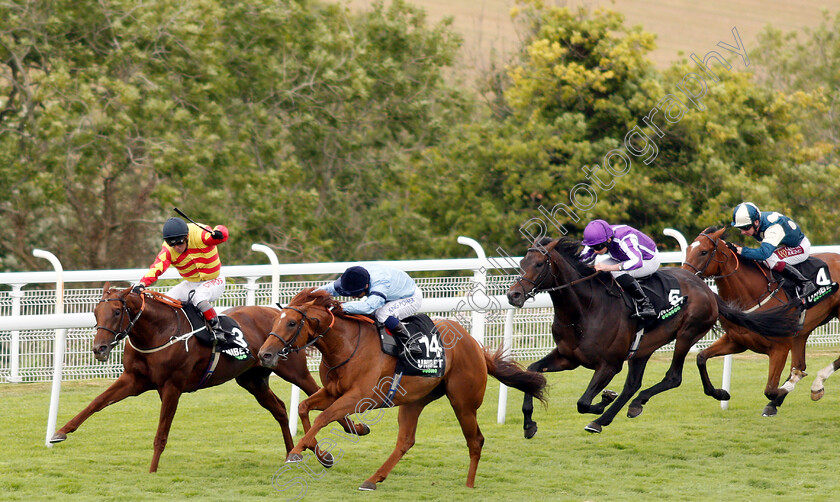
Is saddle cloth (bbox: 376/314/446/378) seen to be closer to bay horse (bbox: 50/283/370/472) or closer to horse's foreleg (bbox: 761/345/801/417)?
bay horse (bbox: 50/283/370/472)

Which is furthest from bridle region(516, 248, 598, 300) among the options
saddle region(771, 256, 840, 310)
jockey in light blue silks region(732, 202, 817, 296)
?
saddle region(771, 256, 840, 310)

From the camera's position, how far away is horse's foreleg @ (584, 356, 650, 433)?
21.4 ft

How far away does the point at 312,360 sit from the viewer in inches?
353

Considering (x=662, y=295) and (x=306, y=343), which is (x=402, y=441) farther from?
(x=662, y=295)

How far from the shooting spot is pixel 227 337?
6.02 metres

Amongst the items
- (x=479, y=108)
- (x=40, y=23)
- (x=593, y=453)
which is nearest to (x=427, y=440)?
(x=593, y=453)

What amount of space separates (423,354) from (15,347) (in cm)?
433

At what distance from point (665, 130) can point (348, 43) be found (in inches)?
213

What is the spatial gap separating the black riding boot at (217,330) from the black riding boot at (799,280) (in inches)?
171

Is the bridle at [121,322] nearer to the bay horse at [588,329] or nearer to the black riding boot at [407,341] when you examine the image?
the black riding boot at [407,341]

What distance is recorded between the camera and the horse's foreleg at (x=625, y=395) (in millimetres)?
6527

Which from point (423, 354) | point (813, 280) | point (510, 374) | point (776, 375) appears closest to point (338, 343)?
point (423, 354)

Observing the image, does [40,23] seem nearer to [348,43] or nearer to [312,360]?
[348,43]

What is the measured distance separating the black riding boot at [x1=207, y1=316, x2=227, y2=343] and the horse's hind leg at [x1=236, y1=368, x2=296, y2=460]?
415 mm
